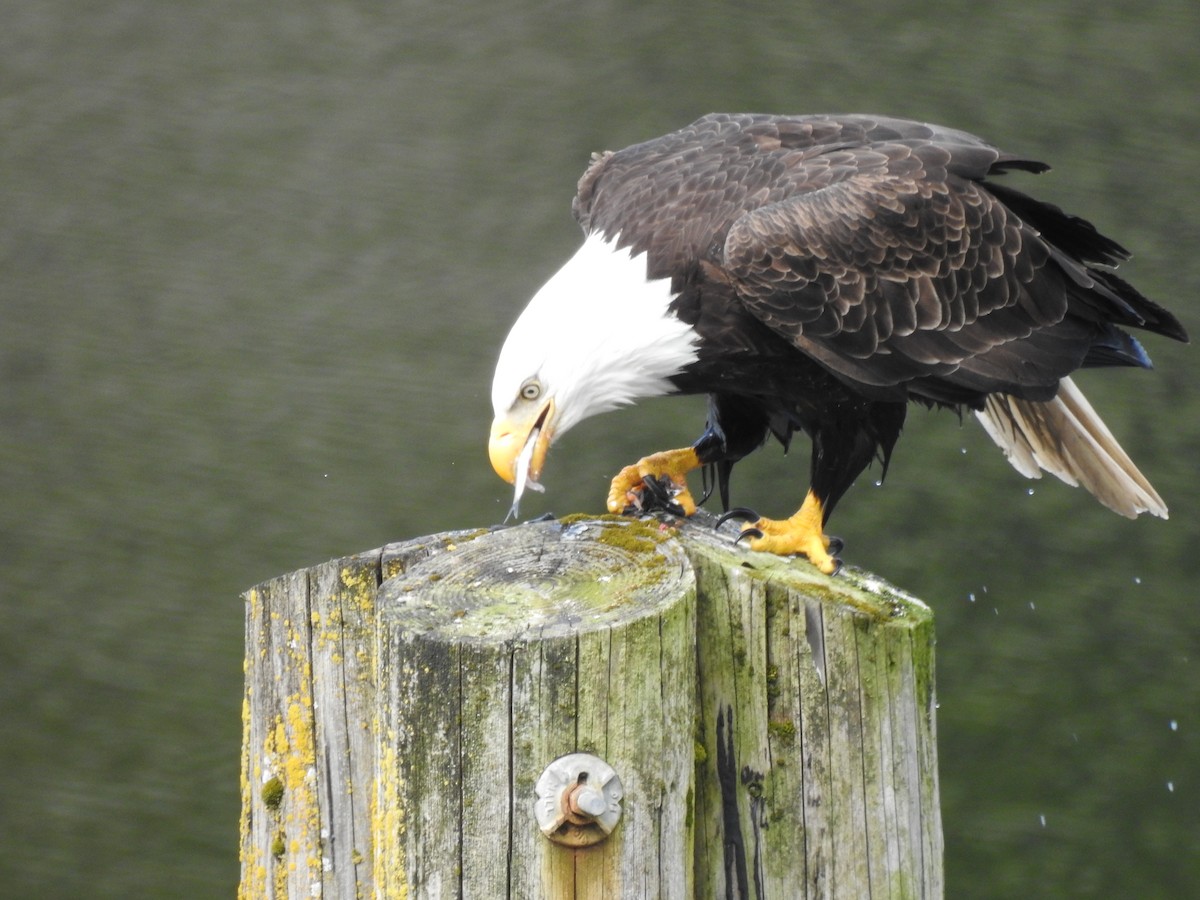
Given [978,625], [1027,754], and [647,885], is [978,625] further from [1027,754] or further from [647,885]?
[647,885]

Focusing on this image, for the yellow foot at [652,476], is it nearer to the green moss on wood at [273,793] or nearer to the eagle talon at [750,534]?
the eagle talon at [750,534]

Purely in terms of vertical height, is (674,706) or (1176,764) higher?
(1176,764)

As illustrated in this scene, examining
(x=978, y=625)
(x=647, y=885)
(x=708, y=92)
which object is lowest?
(x=647, y=885)

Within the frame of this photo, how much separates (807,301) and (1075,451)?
95cm

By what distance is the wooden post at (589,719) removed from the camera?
1.63m

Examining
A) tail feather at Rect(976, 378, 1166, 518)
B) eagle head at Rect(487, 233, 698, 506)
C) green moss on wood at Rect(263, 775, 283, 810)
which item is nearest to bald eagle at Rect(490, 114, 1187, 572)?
eagle head at Rect(487, 233, 698, 506)

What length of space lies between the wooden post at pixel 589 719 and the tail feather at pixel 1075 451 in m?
1.13

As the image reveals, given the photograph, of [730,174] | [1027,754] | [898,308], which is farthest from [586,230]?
[1027,754]

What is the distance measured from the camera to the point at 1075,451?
3.01 m

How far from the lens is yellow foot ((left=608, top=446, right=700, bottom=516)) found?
2666 mm

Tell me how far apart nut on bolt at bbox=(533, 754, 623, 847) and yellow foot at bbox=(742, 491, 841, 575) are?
0.71 meters

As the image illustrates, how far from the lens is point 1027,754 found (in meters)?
3.50

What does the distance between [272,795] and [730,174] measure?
1.27 meters

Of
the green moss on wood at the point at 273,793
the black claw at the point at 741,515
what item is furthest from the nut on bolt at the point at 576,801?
the black claw at the point at 741,515
